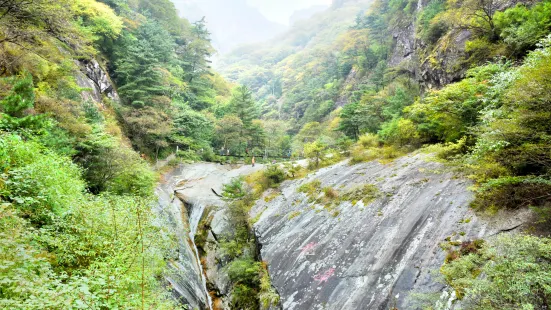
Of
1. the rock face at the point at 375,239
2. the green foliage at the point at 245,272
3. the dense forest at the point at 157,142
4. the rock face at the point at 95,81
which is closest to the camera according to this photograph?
the dense forest at the point at 157,142

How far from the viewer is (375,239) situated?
780cm

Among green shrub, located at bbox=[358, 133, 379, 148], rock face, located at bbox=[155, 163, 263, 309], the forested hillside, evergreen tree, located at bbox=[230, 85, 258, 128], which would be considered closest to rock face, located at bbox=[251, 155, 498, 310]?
rock face, located at bbox=[155, 163, 263, 309]

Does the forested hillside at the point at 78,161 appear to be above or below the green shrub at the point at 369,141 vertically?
above

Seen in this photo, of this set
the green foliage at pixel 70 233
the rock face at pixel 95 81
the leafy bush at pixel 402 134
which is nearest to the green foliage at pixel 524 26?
the leafy bush at pixel 402 134

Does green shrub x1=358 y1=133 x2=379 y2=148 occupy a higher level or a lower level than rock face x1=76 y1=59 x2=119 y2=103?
lower

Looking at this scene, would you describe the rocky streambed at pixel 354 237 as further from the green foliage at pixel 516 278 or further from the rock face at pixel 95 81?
the rock face at pixel 95 81

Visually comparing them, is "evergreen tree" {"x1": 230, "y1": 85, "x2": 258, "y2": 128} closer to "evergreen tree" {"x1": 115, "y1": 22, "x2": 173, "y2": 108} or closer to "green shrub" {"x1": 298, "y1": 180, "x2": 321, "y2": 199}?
"evergreen tree" {"x1": 115, "y1": 22, "x2": 173, "y2": 108}

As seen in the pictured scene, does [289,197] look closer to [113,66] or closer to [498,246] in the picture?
[498,246]

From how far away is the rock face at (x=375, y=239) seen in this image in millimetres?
6203

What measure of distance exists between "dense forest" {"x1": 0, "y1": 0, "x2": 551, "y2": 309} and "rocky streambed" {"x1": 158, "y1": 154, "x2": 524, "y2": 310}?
633 mm

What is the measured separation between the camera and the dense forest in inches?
146

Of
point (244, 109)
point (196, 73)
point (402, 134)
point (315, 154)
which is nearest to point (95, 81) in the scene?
point (244, 109)

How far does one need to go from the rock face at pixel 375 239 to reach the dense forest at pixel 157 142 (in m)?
0.64

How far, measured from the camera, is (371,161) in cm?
1361
